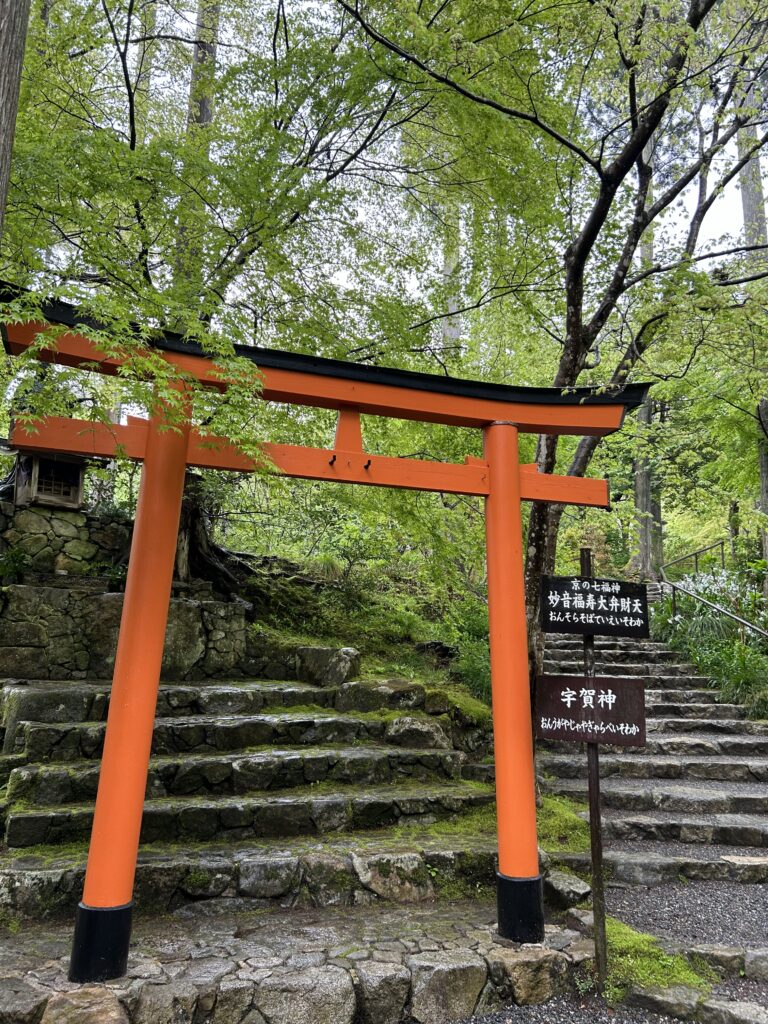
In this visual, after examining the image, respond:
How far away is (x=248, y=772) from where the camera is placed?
463 centimetres

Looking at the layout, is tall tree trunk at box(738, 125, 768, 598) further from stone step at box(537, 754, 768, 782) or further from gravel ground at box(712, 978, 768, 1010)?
gravel ground at box(712, 978, 768, 1010)

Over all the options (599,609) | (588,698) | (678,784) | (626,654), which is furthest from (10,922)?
(626,654)

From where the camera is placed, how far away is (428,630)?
8.12 metres

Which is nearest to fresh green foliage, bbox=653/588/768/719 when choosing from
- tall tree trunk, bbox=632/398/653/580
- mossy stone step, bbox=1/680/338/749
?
tall tree trunk, bbox=632/398/653/580

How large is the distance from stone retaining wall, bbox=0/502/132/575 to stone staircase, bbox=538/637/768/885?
5449mm

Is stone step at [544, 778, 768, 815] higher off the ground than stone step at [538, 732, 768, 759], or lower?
lower

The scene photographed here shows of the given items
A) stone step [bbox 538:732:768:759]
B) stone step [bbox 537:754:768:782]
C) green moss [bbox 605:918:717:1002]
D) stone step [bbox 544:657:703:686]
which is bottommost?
green moss [bbox 605:918:717:1002]

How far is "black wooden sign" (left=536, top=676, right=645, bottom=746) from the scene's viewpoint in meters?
3.46

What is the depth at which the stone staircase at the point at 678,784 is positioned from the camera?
4.56 metres

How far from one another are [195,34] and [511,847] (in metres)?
9.08

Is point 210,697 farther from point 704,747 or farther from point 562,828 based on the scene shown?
point 704,747

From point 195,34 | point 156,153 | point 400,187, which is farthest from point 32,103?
point 400,187

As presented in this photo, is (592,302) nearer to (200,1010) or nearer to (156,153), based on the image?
(156,153)

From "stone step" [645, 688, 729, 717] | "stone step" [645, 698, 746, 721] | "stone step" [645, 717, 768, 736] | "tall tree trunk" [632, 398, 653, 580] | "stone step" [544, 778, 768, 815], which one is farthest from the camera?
"tall tree trunk" [632, 398, 653, 580]
